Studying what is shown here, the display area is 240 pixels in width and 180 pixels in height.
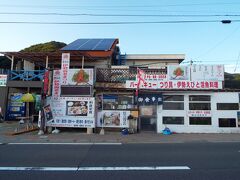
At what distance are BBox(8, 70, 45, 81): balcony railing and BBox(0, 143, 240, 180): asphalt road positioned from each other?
10.1 metres

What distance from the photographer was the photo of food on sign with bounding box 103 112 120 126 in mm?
16703

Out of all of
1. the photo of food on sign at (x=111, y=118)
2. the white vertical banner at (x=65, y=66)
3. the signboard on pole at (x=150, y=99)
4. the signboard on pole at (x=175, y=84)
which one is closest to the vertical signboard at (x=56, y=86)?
the white vertical banner at (x=65, y=66)

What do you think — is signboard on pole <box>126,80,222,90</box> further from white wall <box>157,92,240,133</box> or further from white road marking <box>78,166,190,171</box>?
white road marking <box>78,166,190,171</box>

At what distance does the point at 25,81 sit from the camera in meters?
19.6

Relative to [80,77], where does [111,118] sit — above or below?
below

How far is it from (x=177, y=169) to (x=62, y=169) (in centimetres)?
343

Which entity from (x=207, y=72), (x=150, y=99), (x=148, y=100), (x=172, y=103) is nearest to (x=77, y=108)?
(x=148, y=100)

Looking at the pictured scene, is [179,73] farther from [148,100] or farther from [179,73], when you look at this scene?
[148,100]

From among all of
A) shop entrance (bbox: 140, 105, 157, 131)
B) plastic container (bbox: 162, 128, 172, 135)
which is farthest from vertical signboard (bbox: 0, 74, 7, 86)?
plastic container (bbox: 162, 128, 172, 135)

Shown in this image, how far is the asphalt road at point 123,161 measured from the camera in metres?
6.52

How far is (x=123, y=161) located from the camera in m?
8.24

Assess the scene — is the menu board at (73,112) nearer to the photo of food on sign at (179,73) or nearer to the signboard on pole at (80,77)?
the signboard on pole at (80,77)

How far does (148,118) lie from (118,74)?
12.3 feet

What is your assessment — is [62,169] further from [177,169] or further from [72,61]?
[72,61]
